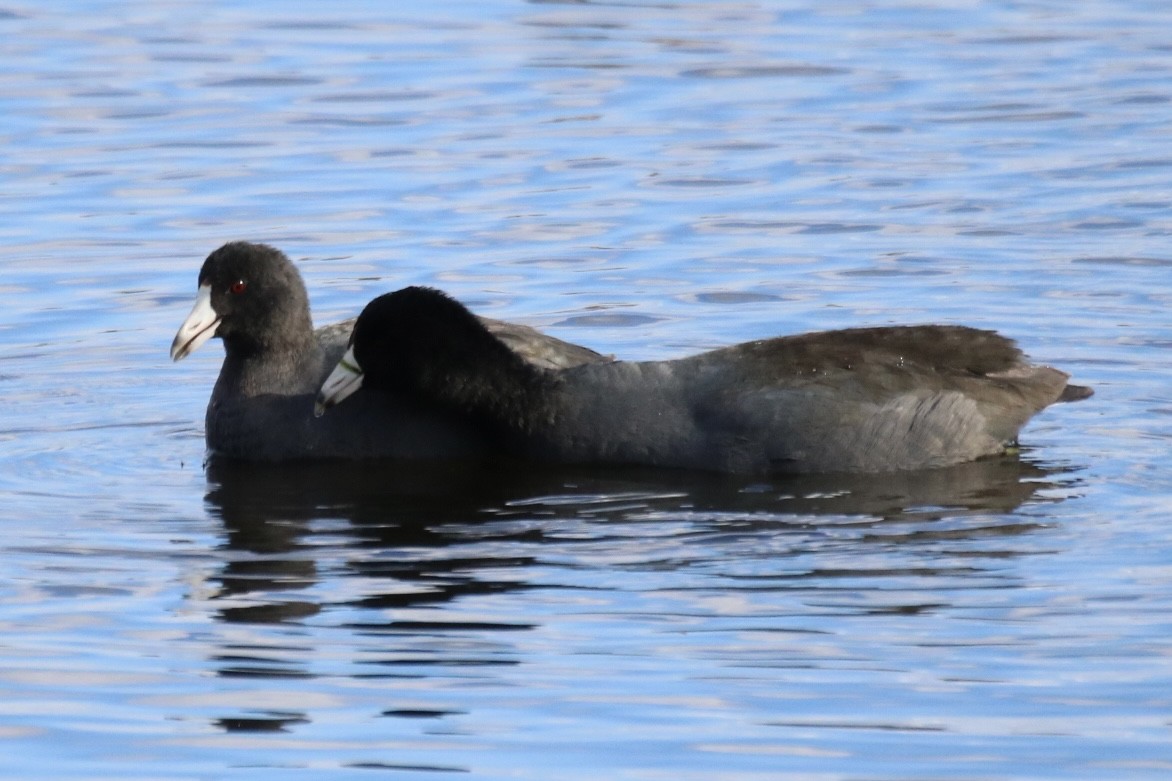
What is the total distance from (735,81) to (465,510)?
9.38 m

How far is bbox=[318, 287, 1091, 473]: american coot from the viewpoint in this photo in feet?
28.3

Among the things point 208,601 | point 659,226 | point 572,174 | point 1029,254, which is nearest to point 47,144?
point 572,174

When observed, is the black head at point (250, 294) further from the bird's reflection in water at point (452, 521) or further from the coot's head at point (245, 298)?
the bird's reflection in water at point (452, 521)

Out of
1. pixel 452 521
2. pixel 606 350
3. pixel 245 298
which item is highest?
pixel 245 298

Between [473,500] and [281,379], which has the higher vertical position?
[281,379]

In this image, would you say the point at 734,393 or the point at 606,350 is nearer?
the point at 734,393

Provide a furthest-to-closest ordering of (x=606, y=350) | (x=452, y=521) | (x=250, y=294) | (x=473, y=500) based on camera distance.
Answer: (x=606, y=350), (x=250, y=294), (x=473, y=500), (x=452, y=521)

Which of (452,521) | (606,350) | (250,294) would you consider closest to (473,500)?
(452,521)

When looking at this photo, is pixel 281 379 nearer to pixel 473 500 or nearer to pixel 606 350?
pixel 473 500

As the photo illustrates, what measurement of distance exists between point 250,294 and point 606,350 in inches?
82.4

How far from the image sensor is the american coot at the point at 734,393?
8.62 meters

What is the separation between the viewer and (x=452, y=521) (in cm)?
826

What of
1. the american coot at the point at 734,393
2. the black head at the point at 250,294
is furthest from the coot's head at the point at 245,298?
the american coot at the point at 734,393

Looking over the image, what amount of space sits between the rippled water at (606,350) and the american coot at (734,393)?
0.53 ft
